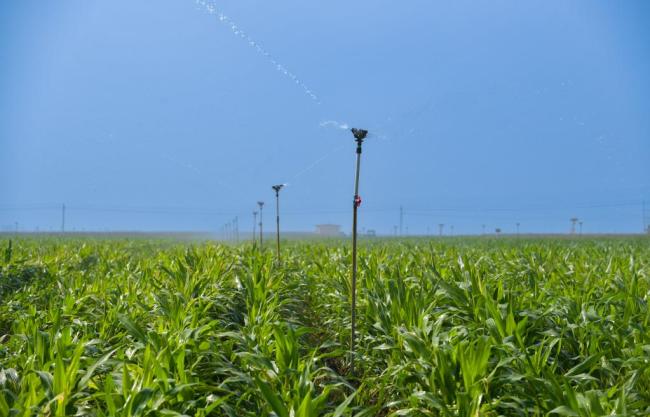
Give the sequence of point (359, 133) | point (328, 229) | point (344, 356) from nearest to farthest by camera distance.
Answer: point (359, 133) < point (344, 356) < point (328, 229)

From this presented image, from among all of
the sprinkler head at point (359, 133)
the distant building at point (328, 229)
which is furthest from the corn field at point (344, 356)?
the distant building at point (328, 229)

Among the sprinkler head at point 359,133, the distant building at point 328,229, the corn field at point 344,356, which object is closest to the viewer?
the corn field at point 344,356

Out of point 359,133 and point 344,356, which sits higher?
point 359,133

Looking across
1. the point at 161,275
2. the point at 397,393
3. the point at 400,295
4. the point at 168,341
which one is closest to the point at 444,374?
the point at 397,393

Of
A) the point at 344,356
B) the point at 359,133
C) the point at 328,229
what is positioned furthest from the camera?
the point at 328,229

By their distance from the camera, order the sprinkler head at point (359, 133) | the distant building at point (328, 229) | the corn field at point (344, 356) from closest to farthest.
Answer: the corn field at point (344, 356) → the sprinkler head at point (359, 133) → the distant building at point (328, 229)

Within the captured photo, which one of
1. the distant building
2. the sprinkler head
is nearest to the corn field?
the sprinkler head

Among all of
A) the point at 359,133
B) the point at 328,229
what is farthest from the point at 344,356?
the point at 328,229

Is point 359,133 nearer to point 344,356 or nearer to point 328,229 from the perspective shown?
point 344,356

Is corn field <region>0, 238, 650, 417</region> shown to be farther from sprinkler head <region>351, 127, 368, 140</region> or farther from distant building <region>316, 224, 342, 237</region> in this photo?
distant building <region>316, 224, 342, 237</region>

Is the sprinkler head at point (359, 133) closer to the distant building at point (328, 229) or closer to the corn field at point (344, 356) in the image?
the corn field at point (344, 356)

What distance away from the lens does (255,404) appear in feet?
9.00

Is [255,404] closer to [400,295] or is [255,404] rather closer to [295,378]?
[295,378]

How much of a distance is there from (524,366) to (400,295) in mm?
1582
